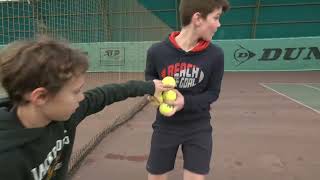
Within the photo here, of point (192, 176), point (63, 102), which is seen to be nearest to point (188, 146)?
point (192, 176)

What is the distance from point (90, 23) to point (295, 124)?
7.85m

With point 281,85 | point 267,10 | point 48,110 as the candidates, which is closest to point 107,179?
point 48,110

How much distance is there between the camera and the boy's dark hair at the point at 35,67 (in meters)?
1.47

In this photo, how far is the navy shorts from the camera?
2.88 m

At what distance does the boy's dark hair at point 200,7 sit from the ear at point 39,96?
1484 millimetres

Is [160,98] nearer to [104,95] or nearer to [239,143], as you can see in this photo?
[104,95]

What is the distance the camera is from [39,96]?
1518 millimetres

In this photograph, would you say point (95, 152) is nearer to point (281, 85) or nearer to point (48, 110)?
point (48, 110)

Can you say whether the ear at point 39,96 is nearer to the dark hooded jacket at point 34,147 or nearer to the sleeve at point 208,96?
the dark hooded jacket at point 34,147

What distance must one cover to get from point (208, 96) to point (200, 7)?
22.4 inches

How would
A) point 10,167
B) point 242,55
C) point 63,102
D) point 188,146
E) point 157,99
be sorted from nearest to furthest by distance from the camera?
point 10,167 < point 63,102 < point 157,99 < point 188,146 < point 242,55

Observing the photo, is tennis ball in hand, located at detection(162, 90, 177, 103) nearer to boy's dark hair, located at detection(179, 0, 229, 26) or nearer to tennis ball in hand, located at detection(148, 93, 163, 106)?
tennis ball in hand, located at detection(148, 93, 163, 106)

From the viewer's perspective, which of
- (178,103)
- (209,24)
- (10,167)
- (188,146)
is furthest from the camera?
(188,146)

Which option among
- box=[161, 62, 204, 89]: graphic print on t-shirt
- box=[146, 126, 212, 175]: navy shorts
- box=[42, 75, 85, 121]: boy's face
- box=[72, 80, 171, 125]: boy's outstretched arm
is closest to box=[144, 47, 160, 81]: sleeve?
box=[161, 62, 204, 89]: graphic print on t-shirt
